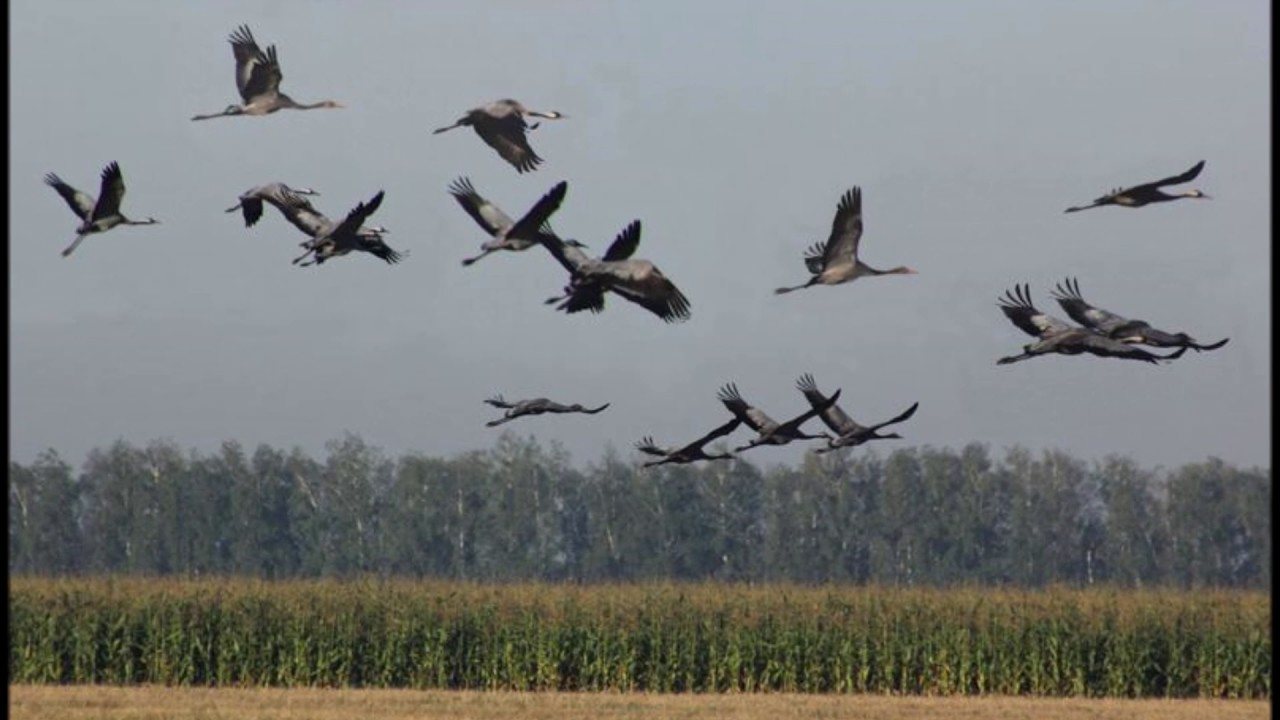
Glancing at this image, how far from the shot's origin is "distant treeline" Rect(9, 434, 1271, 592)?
280 feet

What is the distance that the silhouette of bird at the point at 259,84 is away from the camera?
54.3 ft

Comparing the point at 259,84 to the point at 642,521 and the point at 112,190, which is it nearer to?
the point at 112,190

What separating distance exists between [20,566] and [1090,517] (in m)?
43.9

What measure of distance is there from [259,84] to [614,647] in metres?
14.7

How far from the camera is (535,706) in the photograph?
2527 centimetres

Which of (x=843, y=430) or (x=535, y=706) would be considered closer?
(x=843, y=430)

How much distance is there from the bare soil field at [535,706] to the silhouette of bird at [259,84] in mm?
7543

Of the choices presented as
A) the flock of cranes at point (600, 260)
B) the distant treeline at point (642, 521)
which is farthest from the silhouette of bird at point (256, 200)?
the distant treeline at point (642, 521)

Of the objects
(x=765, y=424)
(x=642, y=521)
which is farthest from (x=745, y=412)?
(x=642, y=521)

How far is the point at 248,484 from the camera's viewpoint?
89250 millimetres

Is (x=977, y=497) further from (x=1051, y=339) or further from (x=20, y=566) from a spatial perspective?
(x=1051, y=339)

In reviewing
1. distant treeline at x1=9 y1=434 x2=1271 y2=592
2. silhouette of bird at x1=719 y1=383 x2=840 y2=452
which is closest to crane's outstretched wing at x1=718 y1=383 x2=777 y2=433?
silhouette of bird at x1=719 y1=383 x2=840 y2=452

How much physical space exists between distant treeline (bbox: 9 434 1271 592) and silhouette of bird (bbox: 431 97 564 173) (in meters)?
66.4

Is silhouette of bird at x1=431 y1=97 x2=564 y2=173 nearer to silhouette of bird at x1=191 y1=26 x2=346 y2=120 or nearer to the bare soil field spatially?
silhouette of bird at x1=191 y1=26 x2=346 y2=120
